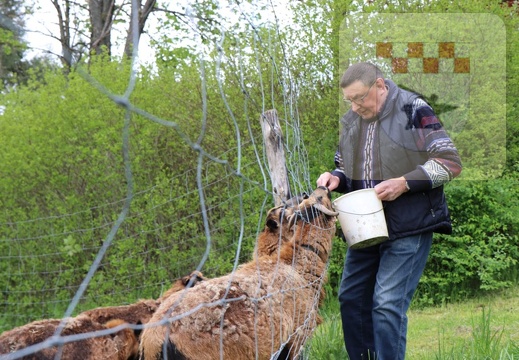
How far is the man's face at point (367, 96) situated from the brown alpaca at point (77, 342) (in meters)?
1.91

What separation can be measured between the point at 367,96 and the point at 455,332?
131 inches

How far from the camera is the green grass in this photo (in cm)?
476

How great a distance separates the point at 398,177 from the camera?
420 centimetres

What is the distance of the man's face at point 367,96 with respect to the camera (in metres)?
4.20

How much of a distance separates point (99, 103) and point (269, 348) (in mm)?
5071

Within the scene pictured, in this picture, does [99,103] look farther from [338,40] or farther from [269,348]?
[269,348]

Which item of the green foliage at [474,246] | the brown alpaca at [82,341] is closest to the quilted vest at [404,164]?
the brown alpaca at [82,341]

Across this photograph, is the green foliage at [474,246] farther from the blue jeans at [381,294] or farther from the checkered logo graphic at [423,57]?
the blue jeans at [381,294]

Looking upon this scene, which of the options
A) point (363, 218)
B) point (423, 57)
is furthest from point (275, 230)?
point (423, 57)

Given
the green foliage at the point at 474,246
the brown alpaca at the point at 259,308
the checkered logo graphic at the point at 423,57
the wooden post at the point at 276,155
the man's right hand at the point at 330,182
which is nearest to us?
the brown alpaca at the point at 259,308

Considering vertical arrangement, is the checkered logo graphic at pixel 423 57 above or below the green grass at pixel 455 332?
above

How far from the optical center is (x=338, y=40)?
796cm

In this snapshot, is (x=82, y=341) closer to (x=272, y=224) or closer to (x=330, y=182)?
(x=272, y=224)

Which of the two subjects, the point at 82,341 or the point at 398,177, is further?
the point at 398,177
